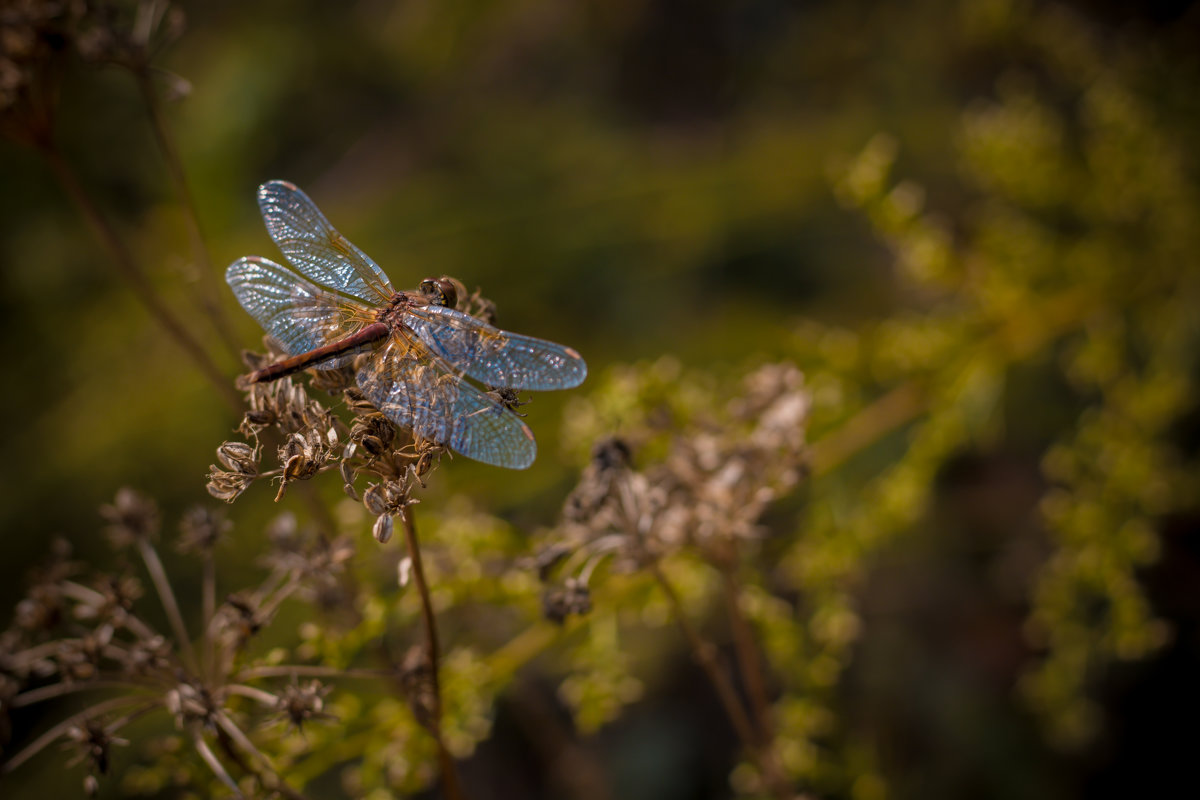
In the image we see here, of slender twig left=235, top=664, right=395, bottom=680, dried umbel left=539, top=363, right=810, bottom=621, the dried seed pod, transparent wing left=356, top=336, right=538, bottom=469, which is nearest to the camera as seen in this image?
the dried seed pod

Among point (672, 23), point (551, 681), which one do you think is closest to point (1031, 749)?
point (551, 681)

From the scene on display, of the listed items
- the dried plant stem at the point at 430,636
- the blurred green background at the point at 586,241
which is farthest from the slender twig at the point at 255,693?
the blurred green background at the point at 586,241

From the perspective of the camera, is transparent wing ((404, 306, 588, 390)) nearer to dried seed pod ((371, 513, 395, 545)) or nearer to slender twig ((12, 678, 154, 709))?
dried seed pod ((371, 513, 395, 545))

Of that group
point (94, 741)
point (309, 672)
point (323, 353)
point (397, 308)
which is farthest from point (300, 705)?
point (397, 308)

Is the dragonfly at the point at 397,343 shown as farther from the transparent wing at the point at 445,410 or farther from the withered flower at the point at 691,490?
the withered flower at the point at 691,490

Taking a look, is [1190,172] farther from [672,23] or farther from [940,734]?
[672,23]

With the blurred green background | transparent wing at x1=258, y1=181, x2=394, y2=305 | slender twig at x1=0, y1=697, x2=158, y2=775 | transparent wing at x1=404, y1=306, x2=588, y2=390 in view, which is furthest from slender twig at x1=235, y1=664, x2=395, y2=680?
the blurred green background
